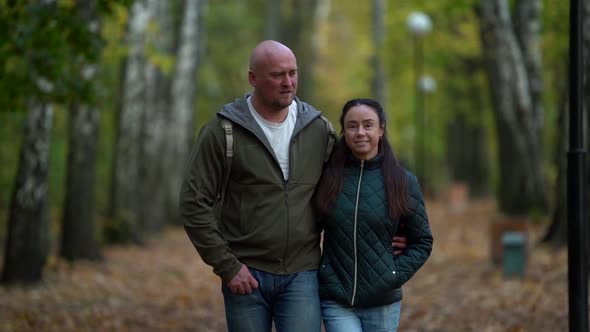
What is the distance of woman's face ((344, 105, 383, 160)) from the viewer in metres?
4.53

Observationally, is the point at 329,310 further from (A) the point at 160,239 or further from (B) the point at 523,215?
(A) the point at 160,239

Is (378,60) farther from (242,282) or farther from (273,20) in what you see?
(242,282)

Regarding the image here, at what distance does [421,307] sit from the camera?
10477mm

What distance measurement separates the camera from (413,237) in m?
4.66

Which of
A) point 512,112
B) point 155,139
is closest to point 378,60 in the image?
point 155,139

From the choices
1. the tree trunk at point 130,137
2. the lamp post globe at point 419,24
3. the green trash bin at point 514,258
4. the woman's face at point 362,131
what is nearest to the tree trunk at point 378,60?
the lamp post globe at point 419,24

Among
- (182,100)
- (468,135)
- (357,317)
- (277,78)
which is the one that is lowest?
(468,135)

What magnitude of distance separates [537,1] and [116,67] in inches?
535

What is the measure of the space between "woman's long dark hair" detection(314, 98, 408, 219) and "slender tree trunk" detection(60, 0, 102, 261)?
38.5ft

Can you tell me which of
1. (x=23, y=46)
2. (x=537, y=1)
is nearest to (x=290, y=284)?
(x=23, y=46)

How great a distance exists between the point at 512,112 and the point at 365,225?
1549cm

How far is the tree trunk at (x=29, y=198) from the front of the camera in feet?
39.7

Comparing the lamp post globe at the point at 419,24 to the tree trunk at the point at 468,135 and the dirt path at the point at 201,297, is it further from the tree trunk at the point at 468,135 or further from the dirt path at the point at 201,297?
the dirt path at the point at 201,297

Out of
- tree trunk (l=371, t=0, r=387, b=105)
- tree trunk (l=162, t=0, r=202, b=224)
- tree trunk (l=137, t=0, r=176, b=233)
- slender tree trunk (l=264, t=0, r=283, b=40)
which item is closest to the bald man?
tree trunk (l=137, t=0, r=176, b=233)
